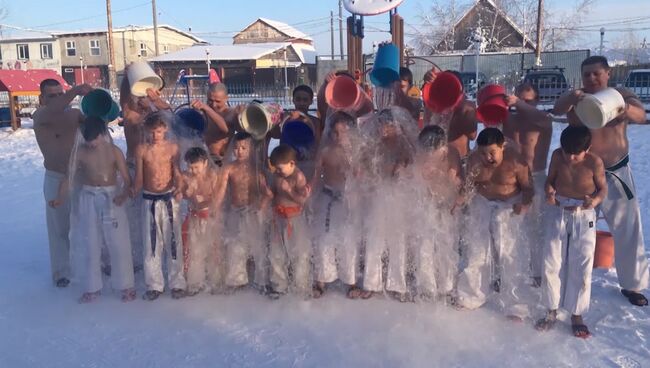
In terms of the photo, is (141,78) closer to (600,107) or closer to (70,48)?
(600,107)

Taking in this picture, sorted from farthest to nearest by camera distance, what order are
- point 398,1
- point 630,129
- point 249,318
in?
point 630,129 → point 398,1 → point 249,318

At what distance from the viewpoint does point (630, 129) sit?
38.8 ft

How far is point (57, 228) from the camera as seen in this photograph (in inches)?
176

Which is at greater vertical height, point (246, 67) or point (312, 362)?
point (246, 67)

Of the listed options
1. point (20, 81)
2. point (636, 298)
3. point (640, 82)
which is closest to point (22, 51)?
point (20, 81)

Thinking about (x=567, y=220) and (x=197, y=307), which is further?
(x=197, y=307)

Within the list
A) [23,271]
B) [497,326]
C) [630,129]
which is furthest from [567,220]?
[630,129]

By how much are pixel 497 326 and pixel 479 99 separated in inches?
63.5

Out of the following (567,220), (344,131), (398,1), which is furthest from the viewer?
(398,1)

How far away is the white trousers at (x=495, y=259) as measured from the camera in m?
3.56

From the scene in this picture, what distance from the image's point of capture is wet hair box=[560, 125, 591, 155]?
322 centimetres

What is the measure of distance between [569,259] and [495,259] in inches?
18.2

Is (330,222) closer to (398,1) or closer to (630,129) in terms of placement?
(398,1)

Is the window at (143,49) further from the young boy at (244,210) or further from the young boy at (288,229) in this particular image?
the young boy at (288,229)
